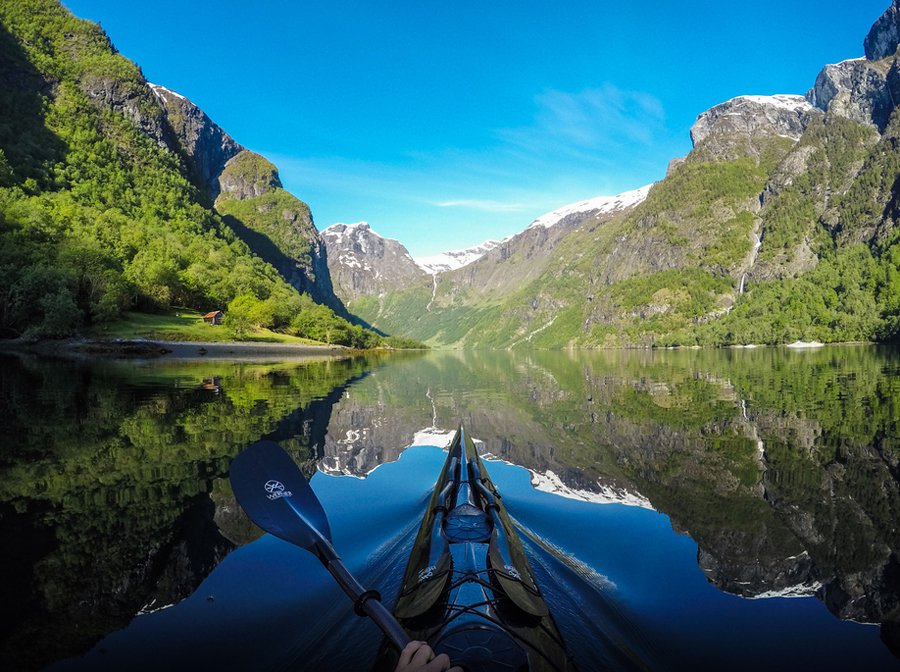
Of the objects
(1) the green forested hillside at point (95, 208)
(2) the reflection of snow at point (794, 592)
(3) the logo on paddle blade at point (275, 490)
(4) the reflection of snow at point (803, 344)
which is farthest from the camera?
(4) the reflection of snow at point (803, 344)

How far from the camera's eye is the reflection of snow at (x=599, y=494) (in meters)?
11.1

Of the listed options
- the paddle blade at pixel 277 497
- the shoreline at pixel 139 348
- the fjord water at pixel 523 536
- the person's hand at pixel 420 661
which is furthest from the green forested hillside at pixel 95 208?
the person's hand at pixel 420 661

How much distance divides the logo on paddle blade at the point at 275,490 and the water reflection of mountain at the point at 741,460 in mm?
6002

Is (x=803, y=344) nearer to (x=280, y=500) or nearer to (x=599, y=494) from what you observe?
(x=599, y=494)

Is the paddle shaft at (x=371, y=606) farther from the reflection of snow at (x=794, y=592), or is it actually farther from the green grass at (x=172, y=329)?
the green grass at (x=172, y=329)

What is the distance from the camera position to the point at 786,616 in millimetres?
6059

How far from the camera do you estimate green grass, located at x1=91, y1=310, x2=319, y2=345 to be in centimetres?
6956

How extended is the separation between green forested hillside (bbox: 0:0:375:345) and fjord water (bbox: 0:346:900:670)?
59.3 m

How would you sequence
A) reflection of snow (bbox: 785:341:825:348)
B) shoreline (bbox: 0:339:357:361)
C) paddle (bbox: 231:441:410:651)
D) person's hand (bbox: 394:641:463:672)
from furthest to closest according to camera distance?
1. reflection of snow (bbox: 785:341:825:348)
2. shoreline (bbox: 0:339:357:361)
3. paddle (bbox: 231:441:410:651)
4. person's hand (bbox: 394:641:463:672)

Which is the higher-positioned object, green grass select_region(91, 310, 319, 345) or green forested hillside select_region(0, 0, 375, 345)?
green forested hillside select_region(0, 0, 375, 345)

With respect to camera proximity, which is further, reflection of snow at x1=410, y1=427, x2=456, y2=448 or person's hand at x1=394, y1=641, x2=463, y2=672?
reflection of snow at x1=410, y1=427, x2=456, y2=448

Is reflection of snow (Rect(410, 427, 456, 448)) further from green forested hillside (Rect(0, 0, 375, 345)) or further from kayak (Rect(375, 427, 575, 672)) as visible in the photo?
green forested hillside (Rect(0, 0, 375, 345))

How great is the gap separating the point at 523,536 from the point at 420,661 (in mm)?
5323

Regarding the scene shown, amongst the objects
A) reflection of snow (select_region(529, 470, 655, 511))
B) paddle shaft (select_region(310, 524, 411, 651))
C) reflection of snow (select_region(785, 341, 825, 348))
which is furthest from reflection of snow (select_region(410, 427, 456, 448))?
reflection of snow (select_region(785, 341, 825, 348))
